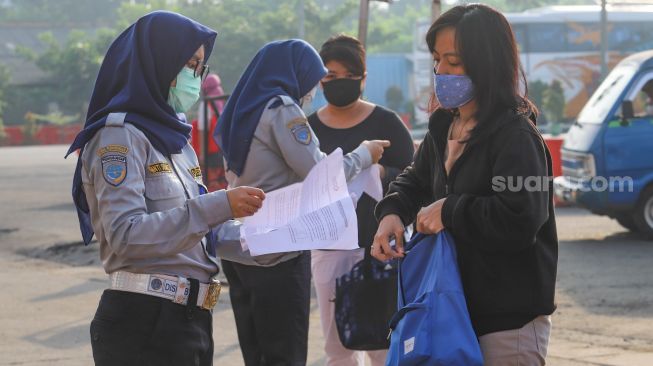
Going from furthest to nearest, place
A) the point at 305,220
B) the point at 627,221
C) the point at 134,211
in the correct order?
the point at 627,221
the point at 305,220
the point at 134,211

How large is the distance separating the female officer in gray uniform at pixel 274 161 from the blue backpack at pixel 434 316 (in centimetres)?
143

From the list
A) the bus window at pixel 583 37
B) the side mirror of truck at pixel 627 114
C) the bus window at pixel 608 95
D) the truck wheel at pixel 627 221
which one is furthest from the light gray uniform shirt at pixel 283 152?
the bus window at pixel 583 37

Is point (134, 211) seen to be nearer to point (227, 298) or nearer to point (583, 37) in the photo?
point (227, 298)

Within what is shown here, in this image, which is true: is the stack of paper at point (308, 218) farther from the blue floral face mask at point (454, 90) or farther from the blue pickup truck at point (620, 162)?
the blue pickup truck at point (620, 162)

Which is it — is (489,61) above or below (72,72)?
above

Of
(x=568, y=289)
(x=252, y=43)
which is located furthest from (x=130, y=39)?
(x=252, y=43)

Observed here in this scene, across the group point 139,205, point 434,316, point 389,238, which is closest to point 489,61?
point 389,238

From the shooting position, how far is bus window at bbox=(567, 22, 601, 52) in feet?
148

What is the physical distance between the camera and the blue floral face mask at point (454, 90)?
3.33 meters

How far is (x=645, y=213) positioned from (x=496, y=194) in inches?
393

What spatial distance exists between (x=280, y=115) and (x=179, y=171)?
1.26 metres

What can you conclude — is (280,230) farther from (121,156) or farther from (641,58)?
(641,58)

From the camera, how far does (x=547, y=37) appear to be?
44625mm

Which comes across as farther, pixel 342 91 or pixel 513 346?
pixel 342 91
